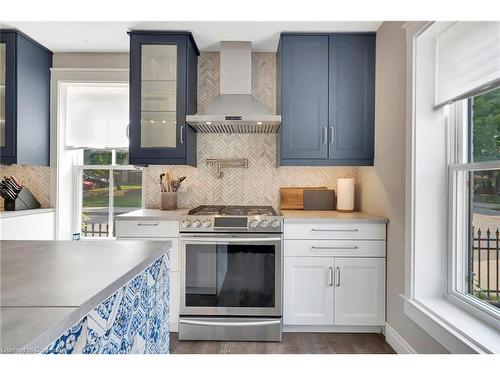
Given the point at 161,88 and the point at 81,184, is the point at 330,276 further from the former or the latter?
the point at 81,184

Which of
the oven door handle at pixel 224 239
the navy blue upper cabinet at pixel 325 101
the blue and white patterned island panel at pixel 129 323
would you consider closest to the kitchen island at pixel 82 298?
the blue and white patterned island panel at pixel 129 323

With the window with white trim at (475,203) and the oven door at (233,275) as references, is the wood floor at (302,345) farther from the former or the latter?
the window with white trim at (475,203)

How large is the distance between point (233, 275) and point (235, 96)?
1.61m

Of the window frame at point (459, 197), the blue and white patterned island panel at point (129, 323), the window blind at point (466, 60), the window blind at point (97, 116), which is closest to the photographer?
the blue and white patterned island panel at point (129, 323)

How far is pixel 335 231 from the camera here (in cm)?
254

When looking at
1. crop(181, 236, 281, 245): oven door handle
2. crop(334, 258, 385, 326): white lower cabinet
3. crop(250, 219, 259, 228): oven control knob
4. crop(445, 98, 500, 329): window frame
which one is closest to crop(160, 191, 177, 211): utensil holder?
crop(181, 236, 281, 245): oven door handle

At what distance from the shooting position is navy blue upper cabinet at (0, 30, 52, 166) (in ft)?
9.43

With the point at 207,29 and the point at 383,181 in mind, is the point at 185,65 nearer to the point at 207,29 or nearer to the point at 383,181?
the point at 207,29

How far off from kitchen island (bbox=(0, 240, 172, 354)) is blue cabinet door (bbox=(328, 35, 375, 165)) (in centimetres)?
203

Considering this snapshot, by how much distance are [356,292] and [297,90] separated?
69.2 inches

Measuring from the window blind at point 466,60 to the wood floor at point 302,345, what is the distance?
1.76 meters

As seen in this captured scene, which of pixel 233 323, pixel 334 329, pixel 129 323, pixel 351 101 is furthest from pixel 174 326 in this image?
pixel 351 101

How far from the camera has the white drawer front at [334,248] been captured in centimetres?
253
